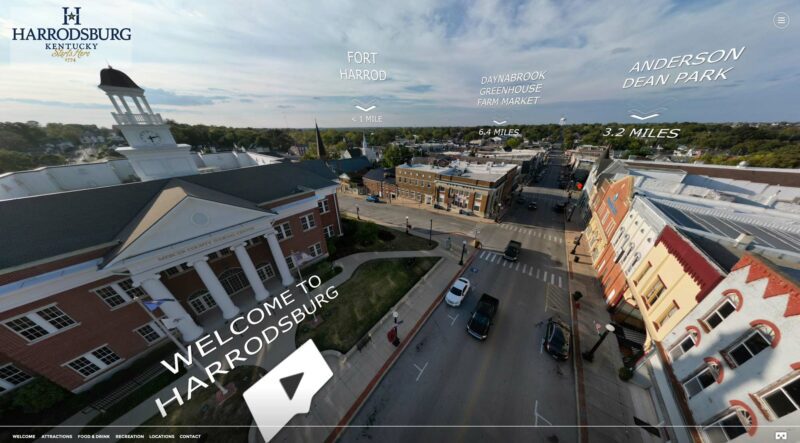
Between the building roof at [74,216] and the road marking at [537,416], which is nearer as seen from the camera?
the building roof at [74,216]

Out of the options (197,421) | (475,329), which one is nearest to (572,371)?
(475,329)

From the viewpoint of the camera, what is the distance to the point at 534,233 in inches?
1302

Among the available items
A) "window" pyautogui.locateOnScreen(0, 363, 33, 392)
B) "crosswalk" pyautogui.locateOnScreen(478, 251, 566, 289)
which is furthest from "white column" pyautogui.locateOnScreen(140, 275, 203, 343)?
"crosswalk" pyautogui.locateOnScreen(478, 251, 566, 289)

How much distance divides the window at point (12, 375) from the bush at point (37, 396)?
540 millimetres

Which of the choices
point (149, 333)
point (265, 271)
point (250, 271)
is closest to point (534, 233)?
point (265, 271)

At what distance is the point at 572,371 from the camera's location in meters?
14.8

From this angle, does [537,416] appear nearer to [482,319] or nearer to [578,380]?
[578,380]

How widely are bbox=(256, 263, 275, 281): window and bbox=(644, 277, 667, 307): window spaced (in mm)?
30307

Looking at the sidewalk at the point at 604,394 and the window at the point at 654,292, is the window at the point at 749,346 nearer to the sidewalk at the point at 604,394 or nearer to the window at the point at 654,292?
the window at the point at 654,292

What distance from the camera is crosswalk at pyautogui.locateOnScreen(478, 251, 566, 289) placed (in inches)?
902

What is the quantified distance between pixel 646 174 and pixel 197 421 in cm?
4949

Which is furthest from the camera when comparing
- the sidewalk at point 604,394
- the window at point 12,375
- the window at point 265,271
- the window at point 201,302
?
the window at point 265,271

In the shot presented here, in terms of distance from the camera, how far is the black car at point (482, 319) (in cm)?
1650

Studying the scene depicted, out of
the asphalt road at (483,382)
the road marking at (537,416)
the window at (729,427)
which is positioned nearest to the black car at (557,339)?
the asphalt road at (483,382)
